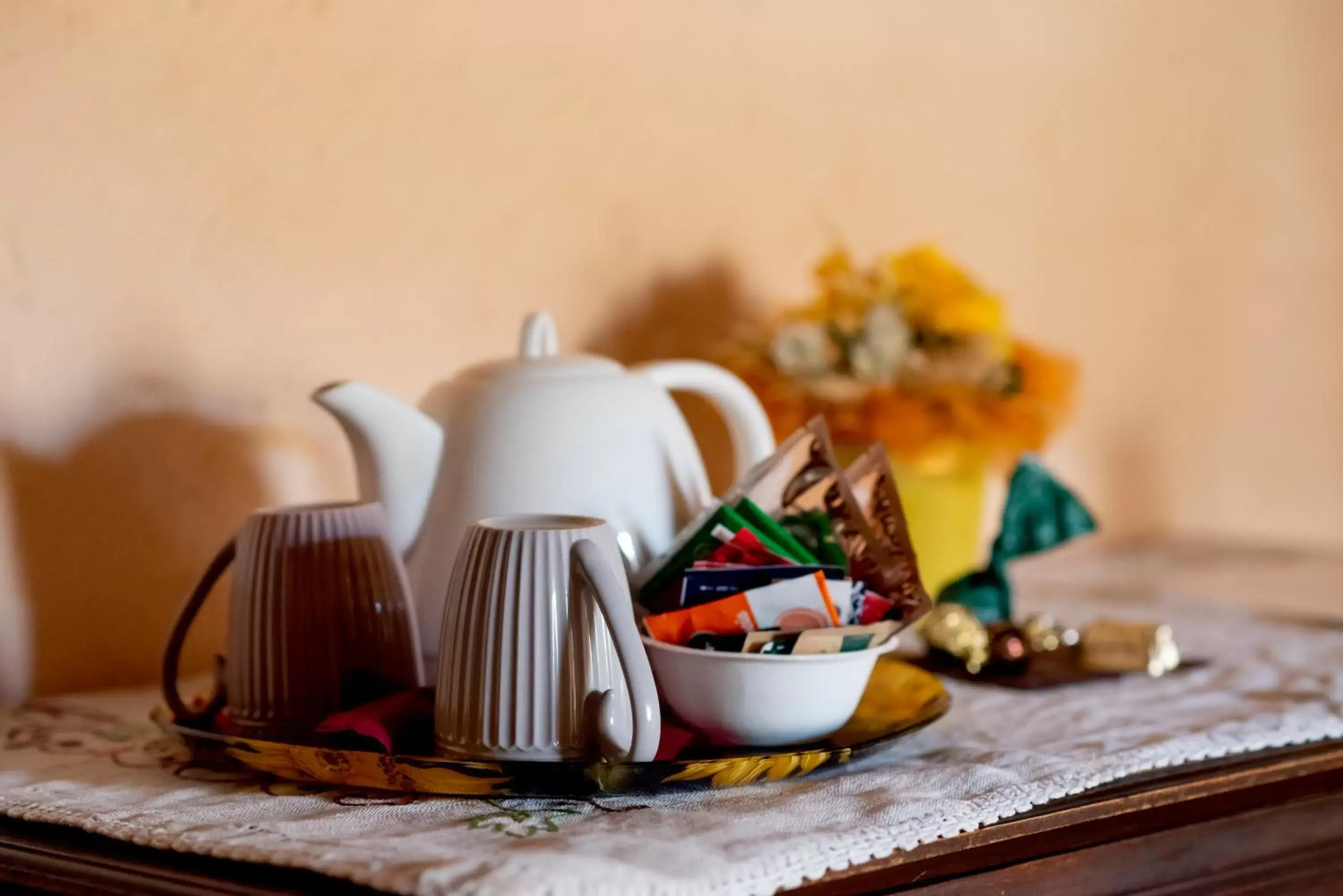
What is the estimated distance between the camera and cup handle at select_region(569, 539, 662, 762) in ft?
1.81

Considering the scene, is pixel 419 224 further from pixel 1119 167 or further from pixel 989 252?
pixel 1119 167

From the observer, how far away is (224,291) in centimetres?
86

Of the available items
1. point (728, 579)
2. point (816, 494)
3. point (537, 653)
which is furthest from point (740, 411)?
point (537, 653)

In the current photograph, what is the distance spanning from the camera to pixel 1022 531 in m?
0.93

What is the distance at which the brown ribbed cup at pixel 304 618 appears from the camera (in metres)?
0.65

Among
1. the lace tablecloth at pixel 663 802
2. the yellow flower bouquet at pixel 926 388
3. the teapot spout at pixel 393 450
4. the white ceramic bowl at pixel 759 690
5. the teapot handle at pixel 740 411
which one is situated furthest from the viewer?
the yellow flower bouquet at pixel 926 388

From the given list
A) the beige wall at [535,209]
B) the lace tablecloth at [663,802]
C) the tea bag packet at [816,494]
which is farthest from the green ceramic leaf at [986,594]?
the beige wall at [535,209]

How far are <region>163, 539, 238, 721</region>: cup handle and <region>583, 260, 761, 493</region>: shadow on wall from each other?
422 mm

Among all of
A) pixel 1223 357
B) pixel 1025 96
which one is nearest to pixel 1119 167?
pixel 1025 96

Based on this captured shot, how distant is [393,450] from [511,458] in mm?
68

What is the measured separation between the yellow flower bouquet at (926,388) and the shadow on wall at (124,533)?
0.41 metres

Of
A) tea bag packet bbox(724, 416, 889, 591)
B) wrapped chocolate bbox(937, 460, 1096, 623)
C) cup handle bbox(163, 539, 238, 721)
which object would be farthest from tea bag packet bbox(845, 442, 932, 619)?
cup handle bbox(163, 539, 238, 721)

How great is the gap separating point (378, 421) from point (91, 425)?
22 cm

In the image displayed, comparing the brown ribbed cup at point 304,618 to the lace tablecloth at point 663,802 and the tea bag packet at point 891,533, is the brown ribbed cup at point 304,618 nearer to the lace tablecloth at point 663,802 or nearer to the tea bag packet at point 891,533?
the lace tablecloth at point 663,802
